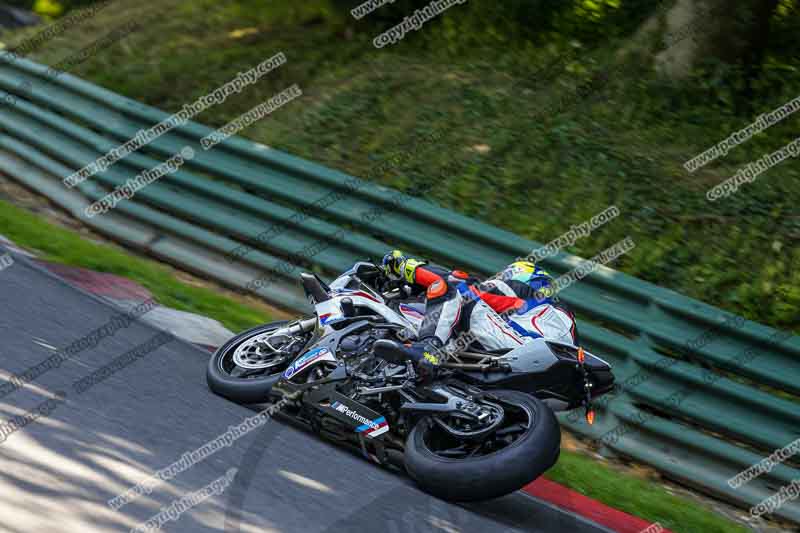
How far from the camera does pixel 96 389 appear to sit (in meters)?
6.80

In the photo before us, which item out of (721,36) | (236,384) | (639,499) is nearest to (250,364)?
(236,384)

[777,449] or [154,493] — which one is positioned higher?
[154,493]

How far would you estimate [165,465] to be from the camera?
5.83m

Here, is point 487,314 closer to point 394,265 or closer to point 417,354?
point 417,354

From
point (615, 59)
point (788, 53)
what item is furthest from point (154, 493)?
point (788, 53)

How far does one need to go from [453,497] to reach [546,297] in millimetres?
1416

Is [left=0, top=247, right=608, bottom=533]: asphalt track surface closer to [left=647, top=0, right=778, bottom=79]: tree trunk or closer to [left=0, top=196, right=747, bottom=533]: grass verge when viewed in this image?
[left=0, top=196, right=747, bottom=533]: grass verge

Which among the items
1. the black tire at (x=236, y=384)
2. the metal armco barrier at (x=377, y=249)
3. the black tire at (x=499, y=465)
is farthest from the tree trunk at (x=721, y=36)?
the black tire at (x=499, y=465)

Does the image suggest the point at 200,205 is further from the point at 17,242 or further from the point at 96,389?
the point at 96,389

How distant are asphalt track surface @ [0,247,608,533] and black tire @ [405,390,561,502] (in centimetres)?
20

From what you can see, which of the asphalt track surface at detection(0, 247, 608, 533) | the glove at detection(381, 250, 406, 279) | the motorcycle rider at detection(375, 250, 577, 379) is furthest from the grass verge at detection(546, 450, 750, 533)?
the glove at detection(381, 250, 406, 279)

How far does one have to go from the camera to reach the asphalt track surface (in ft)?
17.2

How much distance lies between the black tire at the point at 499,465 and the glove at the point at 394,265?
1.30 meters

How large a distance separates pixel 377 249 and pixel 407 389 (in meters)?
3.36
